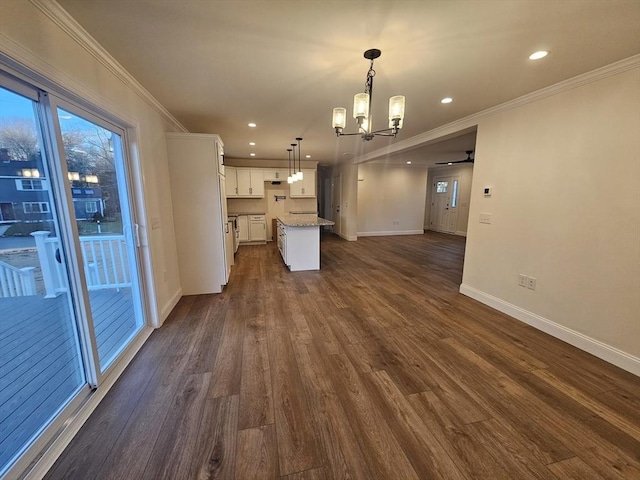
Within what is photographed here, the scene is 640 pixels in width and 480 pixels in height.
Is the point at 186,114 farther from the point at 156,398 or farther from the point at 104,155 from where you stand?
the point at 156,398

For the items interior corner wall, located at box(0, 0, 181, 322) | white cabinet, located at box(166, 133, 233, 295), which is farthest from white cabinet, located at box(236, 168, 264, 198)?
white cabinet, located at box(166, 133, 233, 295)

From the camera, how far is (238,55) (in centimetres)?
204

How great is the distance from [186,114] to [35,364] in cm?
312

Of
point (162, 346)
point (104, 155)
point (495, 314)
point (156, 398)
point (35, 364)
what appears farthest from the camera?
point (495, 314)

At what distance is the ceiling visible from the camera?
1535mm

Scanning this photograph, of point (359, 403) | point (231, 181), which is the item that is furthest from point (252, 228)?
point (359, 403)

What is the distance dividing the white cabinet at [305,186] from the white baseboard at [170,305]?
4.78m

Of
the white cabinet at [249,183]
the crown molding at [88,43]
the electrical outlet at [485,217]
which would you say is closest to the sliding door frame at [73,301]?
the crown molding at [88,43]

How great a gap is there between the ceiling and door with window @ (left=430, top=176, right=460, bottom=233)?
6.78m

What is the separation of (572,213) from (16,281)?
431 centimetres

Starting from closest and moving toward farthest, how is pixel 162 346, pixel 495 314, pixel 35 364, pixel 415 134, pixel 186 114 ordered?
1. pixel 35 364
2. pixel 162 346
3. pixel 495 314
4. pixel 186 114
5. pixel 415 134

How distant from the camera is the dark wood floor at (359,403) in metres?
1.38

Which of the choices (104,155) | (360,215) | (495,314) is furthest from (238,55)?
(360,215)

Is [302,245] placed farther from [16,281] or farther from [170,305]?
[16,281]
